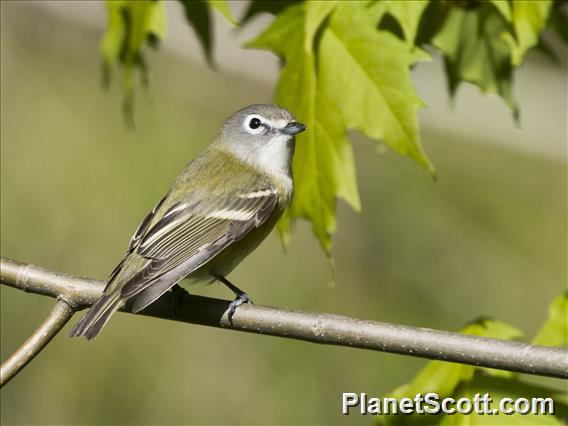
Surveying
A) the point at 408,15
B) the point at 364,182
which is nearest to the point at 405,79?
the point at 408,15

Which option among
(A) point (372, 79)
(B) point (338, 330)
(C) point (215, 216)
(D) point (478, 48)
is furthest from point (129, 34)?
(B) point (338, 330)

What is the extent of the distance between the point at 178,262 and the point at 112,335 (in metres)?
3.42

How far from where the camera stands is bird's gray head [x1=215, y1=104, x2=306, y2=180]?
12.5 ft

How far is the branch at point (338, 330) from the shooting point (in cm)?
247

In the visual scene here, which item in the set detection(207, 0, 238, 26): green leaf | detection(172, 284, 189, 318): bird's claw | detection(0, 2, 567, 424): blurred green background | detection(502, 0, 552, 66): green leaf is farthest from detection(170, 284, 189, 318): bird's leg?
detection(0, 2, 567, 424): blurred green background

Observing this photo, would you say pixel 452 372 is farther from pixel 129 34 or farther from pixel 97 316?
pixel 129 34

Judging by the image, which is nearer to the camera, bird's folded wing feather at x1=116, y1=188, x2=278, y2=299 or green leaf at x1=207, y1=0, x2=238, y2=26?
green leaf at x1=207, y1=0, x2=238, y2=26

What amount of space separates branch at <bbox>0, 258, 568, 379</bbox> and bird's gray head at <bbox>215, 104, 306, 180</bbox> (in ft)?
3.47

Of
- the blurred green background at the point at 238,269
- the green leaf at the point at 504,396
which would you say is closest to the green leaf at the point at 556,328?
the green leaf at the point at 504,396

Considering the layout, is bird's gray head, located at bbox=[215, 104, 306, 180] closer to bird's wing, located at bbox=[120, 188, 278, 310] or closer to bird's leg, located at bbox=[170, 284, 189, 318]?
bird's wing, located at bbox=[120, 188, 278, 310]

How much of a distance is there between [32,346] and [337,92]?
52.3 inches

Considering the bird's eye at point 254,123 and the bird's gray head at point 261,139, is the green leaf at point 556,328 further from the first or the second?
the bird's eye at point 254,123

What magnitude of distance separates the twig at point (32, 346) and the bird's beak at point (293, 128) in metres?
1.12

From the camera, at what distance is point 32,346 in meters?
2.55
